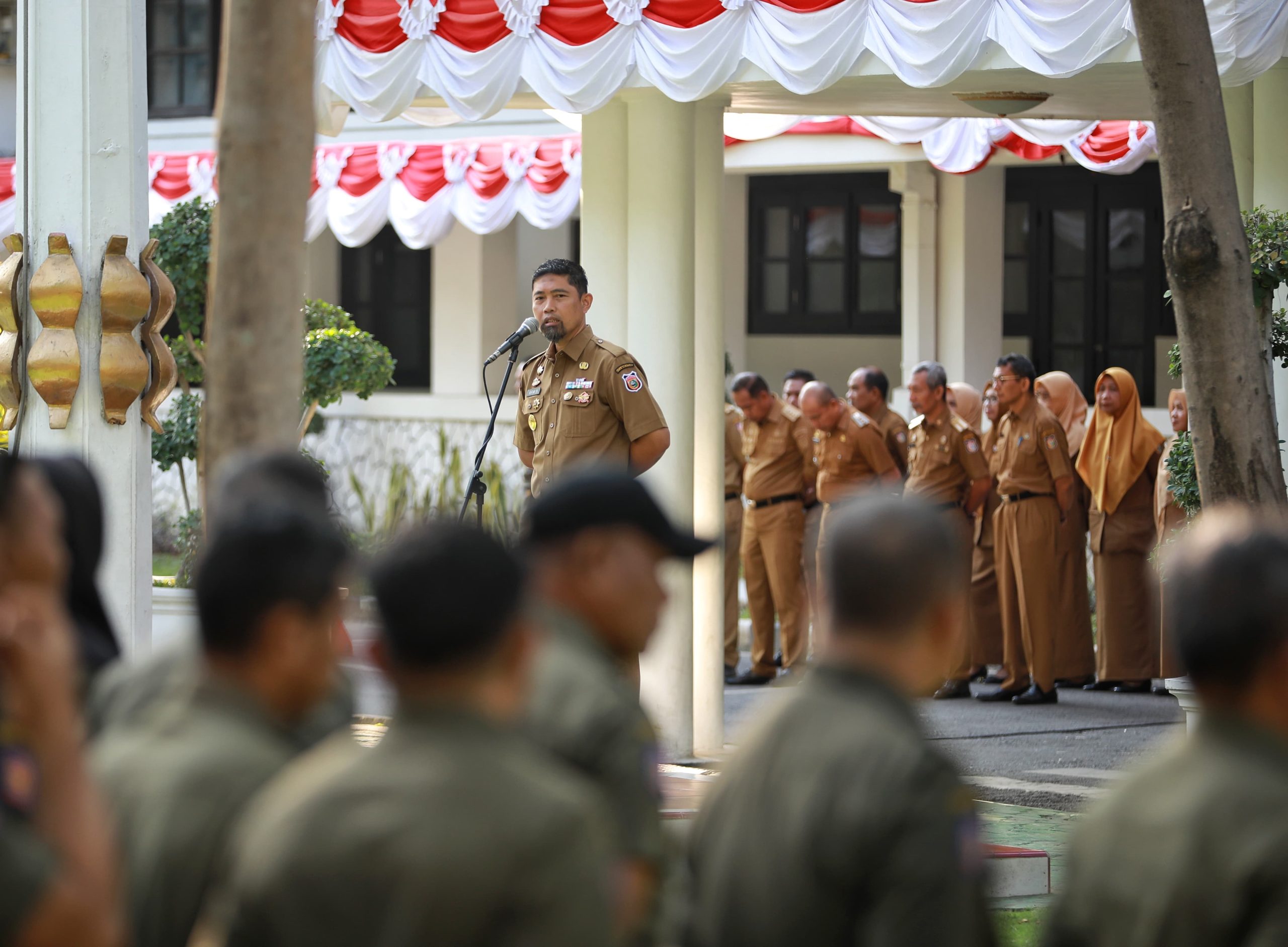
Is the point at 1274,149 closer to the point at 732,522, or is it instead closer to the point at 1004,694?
the point at 1004,694

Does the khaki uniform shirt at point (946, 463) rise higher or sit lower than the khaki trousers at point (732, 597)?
higher

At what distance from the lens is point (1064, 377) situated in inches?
448

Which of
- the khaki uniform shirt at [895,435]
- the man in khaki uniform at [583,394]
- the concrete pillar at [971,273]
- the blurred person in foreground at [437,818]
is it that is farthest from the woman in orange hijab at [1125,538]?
the blurred person in foreground at [437,818]

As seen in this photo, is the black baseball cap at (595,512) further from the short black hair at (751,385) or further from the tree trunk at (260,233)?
the short black hair at (751,385)

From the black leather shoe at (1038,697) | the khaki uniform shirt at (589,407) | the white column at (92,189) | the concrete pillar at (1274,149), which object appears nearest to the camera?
the white column at (92,189)

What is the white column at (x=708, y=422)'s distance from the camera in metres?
8.26

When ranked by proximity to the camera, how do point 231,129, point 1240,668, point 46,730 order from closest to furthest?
point 46,730 → point 1240,668 → point 231,129

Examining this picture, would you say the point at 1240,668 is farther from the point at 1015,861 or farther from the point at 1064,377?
the point at 1064,377

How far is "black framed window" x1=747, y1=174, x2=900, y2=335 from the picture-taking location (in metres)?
17.5

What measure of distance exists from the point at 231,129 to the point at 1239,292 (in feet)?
9.50

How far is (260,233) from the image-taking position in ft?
13.0

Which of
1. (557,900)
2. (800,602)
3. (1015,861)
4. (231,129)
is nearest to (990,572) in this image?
(800,602)

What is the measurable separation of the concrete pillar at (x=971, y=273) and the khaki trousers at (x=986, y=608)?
4739mm

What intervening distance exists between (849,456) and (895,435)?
0.49 m
